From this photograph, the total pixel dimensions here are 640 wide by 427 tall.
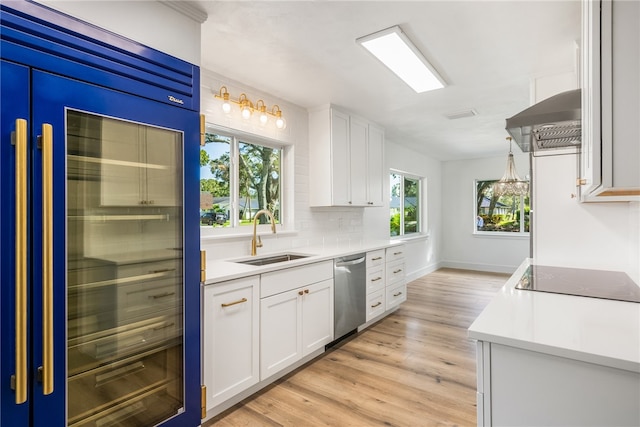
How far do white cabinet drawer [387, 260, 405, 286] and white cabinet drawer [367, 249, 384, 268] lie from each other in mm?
227

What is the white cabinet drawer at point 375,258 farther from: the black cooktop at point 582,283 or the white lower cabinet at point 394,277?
the black cooktop at point 582,283

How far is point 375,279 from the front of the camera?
373cm

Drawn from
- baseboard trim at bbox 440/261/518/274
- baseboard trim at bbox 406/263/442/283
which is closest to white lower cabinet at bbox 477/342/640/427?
baseboard trim at bbox 406/263/442/283

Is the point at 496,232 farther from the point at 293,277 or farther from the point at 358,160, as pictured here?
the point at 293,277

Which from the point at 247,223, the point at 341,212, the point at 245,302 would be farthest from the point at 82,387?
the point at 341,212

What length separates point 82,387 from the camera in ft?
4.69

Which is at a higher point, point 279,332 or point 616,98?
point 616,98

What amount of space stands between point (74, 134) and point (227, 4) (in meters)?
1.08

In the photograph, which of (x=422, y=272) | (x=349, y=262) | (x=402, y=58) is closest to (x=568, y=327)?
(x=402, y=58)

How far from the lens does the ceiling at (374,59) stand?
6.19 ft

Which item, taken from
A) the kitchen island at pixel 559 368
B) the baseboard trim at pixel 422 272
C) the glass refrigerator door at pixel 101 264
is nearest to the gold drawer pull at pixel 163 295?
the glass refrigerator door at pixel 101 264

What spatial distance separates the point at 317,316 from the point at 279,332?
477 millimetres

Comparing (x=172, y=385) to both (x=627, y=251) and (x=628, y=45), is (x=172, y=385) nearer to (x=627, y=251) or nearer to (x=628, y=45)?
(x=628, y=45)

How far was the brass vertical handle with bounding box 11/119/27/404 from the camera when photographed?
1172 millimetres
